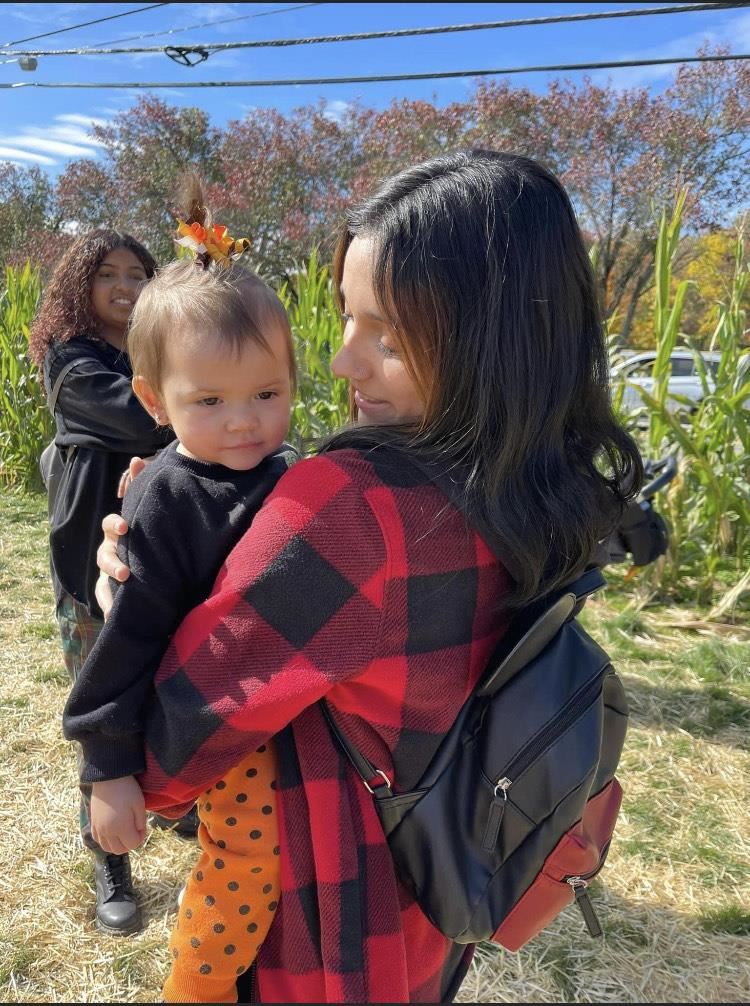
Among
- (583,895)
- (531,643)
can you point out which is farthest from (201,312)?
(583,895)

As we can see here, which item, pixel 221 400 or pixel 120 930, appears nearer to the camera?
pixel 221 400

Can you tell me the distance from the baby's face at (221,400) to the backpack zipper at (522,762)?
21.9 inches

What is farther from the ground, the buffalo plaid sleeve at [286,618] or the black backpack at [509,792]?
the buffalo plaid sleeve at [286,618]

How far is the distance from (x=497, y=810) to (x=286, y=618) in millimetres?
359

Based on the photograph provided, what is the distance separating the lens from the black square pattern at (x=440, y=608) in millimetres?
945

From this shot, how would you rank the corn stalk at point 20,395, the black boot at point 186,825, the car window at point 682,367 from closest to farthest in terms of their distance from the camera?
the black boot at point 186,825 < the corn stalk at point 20,395 < the car window at point 682,367

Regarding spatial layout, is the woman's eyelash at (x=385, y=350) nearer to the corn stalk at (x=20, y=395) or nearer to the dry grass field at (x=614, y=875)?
the dry grass field at (x=614, y=875)

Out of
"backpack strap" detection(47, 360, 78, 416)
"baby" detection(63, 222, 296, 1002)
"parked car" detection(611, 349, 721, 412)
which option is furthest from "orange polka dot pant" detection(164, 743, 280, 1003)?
"parked car" detection(611, 349, 721, 412)

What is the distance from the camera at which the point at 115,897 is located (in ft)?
7.74

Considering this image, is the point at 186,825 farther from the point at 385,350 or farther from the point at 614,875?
the point at 385,350

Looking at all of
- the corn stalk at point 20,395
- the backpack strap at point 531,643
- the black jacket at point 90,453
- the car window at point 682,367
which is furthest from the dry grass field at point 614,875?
the car window at point 682,367

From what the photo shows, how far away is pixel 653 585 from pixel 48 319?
3.63 m

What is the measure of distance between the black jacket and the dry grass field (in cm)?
93

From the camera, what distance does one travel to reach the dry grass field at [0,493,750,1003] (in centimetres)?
214
